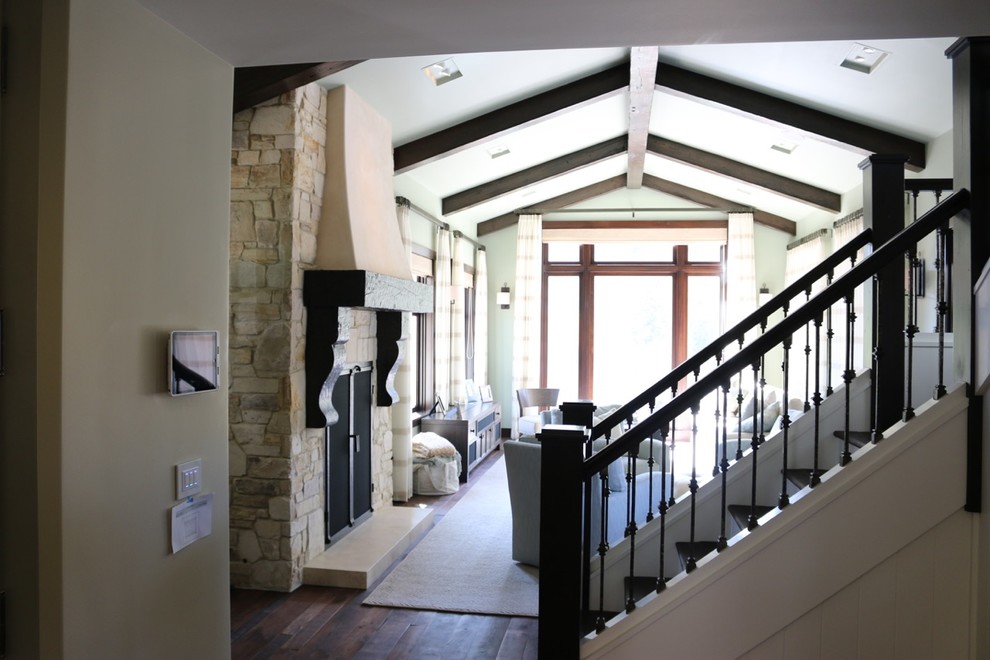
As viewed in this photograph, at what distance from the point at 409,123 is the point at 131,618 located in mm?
4535

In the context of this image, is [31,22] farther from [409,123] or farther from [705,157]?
[705,157]

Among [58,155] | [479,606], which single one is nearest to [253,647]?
[479,606]

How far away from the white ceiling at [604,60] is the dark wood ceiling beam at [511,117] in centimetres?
11

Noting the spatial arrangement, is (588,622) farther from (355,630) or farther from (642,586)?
(355,630)

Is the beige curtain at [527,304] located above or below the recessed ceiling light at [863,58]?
below

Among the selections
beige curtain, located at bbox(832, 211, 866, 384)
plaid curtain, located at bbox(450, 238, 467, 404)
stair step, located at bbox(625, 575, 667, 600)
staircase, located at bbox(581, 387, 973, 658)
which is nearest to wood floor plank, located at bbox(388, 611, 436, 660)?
stair step, located at bbox(625, 575, 667, 600)

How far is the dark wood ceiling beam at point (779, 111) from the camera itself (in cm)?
591

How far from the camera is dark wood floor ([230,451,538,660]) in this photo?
3.40 meters

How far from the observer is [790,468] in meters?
3.48

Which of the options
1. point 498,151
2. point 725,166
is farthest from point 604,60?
point 725,166

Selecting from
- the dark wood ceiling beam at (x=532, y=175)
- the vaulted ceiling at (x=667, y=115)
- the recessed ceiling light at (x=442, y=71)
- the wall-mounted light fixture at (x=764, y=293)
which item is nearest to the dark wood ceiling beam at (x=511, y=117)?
the vaulted ceiling at (x=667, y=115)

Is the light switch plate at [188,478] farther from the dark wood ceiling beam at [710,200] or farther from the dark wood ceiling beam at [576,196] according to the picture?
the dark wood ceiling beam at [710,200]

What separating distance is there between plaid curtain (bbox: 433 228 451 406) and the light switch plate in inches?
219

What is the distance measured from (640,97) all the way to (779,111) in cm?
118
